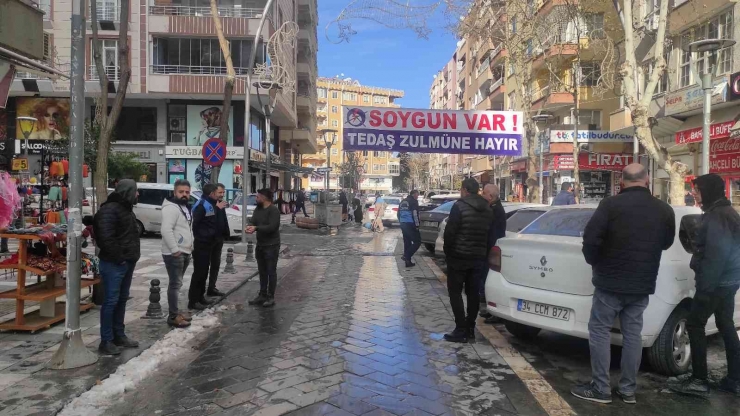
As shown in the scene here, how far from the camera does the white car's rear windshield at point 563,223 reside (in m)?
5.69

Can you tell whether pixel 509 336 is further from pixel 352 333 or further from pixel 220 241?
pixel 220 241

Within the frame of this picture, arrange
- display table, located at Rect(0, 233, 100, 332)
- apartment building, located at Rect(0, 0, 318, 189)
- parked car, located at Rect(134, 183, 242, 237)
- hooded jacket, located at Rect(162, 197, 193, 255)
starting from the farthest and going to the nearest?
1. apartment building, located at Rect(0, 0, 318, 189)
2. parked car, located at Rect(134, 183, 242, 237)
3. hooded jacket, located at Rect(162, 197, 193, 255)
4. display table, located at Rect(0, 233, 100, 332)

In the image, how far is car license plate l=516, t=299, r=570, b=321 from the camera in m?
5.14

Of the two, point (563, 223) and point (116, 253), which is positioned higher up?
point (563, 223)

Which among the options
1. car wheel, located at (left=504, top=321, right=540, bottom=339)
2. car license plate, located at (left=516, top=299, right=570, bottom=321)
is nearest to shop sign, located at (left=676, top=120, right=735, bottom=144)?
car wheel, located at (left=504, top=321, right=540, bottom=339)

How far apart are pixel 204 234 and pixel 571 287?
188 inches

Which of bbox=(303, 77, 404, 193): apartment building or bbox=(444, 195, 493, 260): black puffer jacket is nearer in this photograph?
bbox=(444, 195, 493, 260): black puffer jacket

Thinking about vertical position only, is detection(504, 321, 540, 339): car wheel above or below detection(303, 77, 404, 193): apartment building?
below

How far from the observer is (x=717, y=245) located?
4402 millimetres

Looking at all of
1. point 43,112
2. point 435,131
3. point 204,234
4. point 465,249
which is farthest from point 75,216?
point 43,112

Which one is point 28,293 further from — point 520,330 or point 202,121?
point 202,121

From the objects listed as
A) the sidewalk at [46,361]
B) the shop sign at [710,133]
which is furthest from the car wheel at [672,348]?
the shop sign at [710,133]

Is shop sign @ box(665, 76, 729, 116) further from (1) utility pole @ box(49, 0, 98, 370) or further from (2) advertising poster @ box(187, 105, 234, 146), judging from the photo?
(2) advertising poster @ box(187, 105, 234, 146)

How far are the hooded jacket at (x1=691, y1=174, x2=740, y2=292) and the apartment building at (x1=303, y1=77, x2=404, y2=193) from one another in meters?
99.2
